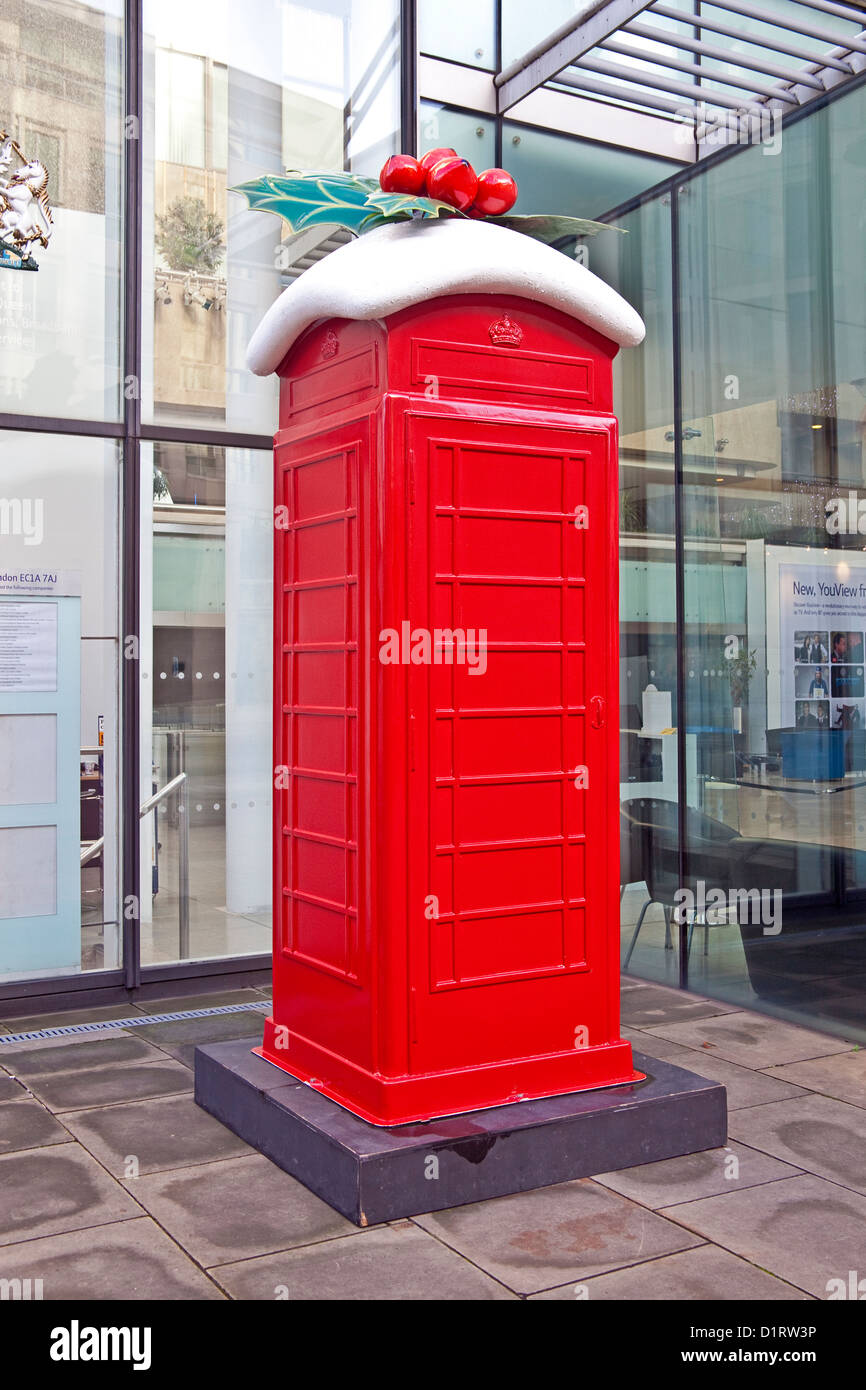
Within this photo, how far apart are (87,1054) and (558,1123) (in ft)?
8.33

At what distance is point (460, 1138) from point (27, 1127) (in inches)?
71.9

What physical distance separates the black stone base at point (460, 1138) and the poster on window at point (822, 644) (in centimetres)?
222

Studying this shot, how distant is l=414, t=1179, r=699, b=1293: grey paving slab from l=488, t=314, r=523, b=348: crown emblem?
285 centimetres

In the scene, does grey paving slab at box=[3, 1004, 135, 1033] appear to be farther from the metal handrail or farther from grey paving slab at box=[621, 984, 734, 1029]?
grey paving slab at box=[621, 984, 734, 1029]

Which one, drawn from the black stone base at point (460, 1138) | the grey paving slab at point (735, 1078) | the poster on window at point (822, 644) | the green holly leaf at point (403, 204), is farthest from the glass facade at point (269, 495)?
the green holly leaf at point (403, 204)

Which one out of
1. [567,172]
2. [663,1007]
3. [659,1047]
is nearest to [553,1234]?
[659,1047]

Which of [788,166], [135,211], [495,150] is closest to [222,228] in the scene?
[135,211]

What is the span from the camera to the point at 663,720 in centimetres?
714

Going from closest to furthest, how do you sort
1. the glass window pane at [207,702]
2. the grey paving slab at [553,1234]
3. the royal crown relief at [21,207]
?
the grey paving slab at [553,1234] → the royal crown relief at [21,207] → the glass window pane at [207,702]

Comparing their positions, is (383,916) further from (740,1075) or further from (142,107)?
(142,107)

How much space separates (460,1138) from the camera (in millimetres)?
3918

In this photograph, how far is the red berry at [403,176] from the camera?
13.9 ft

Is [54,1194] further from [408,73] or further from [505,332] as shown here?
[408,73]

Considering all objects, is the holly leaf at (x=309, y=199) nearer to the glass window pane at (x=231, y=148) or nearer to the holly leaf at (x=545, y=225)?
the holly leaf at (x=545, y=225)
